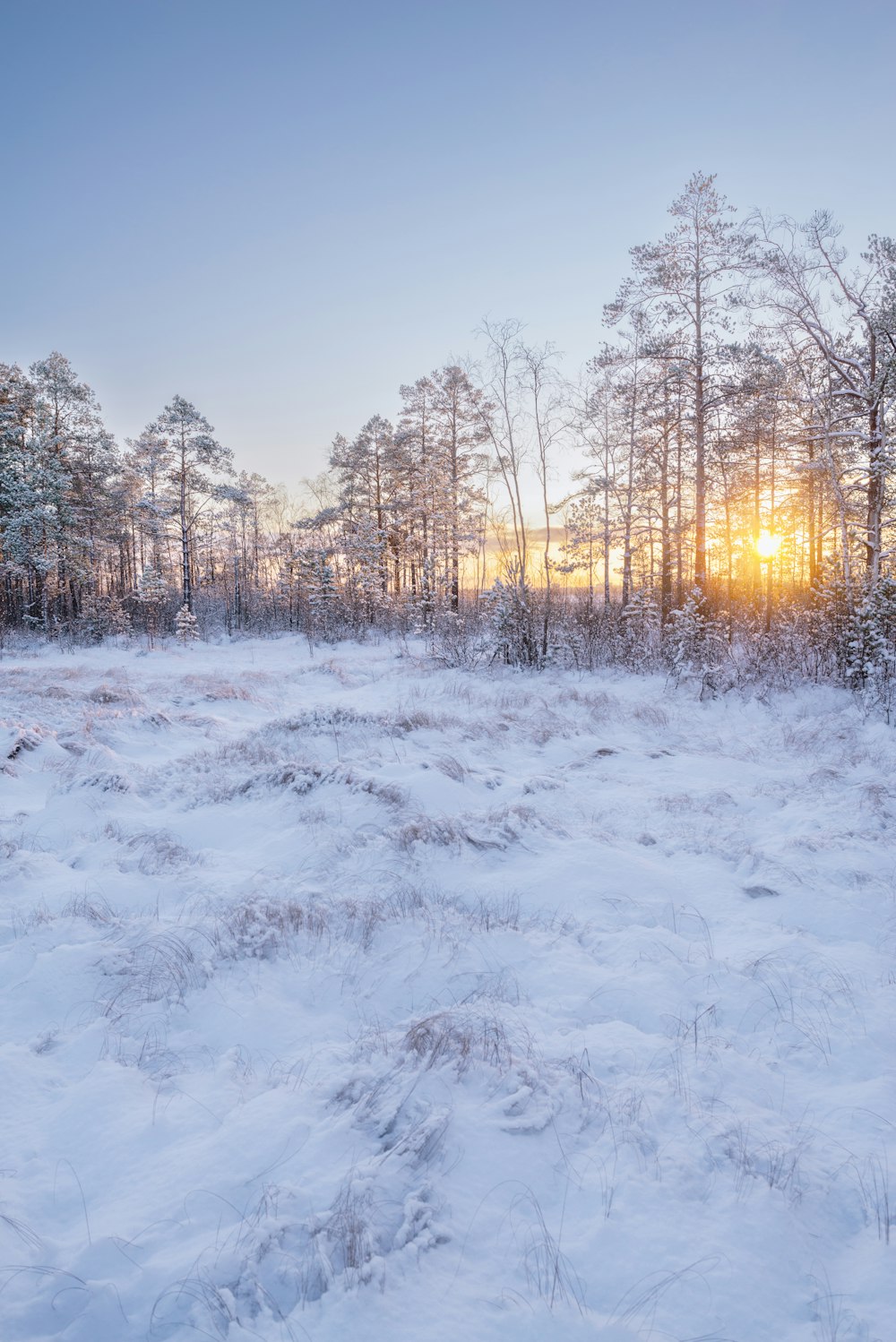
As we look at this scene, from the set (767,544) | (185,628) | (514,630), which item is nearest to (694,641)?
(514,630)

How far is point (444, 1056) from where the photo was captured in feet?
9.29

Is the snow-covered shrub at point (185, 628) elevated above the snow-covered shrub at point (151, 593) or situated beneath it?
situated beneath

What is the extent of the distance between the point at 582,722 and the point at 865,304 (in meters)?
11.0

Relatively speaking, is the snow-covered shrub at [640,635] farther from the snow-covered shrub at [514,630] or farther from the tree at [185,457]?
the tree at [185,457]

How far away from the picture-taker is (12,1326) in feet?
5.64

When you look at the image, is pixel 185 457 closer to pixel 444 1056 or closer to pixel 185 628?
pixel 185 628

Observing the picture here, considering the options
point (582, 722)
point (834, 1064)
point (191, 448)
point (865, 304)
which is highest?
point (191, 448)

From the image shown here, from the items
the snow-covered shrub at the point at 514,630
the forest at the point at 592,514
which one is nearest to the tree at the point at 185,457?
the forest at the point at 592,514

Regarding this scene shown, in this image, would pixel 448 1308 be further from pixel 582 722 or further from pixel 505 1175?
pixel 582 722

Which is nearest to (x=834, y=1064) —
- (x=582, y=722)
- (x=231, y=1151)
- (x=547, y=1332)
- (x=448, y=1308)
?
(x=547, y=1332)

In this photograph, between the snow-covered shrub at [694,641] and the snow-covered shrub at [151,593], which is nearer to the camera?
the snow-covered shrub at [694,641]

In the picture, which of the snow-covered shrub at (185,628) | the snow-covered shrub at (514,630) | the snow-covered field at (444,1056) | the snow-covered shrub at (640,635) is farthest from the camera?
the snow-covered shrub at (185,628)

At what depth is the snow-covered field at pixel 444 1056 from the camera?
6.10ft

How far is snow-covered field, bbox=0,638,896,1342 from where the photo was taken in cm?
186
